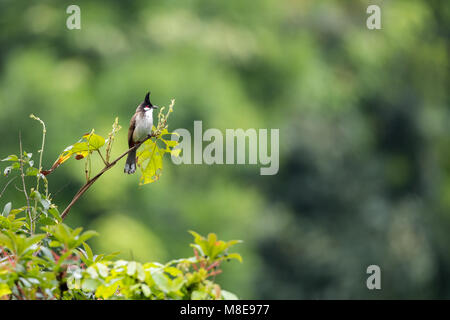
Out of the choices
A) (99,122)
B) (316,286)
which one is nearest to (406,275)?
(316,286)

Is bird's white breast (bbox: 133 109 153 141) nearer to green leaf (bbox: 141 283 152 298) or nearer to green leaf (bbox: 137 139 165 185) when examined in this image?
green leaf (bbox: 137 139 165 185)

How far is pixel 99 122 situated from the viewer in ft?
27.7

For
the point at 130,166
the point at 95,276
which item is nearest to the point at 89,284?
the point at 95,276

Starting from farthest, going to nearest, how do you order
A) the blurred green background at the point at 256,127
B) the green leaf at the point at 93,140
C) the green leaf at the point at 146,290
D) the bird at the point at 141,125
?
the blurred green background at the point at 256,127, the bird at the point at 141,125, the green leaf at the point at 93,140, the green leaf at the point at 146,290

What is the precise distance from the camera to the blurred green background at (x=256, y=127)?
8.44 metres

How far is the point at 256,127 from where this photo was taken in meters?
10.0

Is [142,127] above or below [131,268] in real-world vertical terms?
above

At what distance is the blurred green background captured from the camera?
8.44m

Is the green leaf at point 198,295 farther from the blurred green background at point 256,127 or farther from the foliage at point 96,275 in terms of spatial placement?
the blurred green background at point 256,127

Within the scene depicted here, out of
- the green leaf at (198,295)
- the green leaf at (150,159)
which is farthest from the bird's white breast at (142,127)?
the green leaf at (198,295)

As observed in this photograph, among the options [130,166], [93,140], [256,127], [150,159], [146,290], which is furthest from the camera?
[256,127]

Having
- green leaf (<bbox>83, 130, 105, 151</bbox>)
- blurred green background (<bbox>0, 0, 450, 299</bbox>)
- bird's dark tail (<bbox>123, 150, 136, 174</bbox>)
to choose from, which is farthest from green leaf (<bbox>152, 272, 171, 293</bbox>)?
blurred green background (<bbox>0, 0, 450, 299</bbox>)

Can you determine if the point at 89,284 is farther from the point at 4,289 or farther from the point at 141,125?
the point at 141,125
